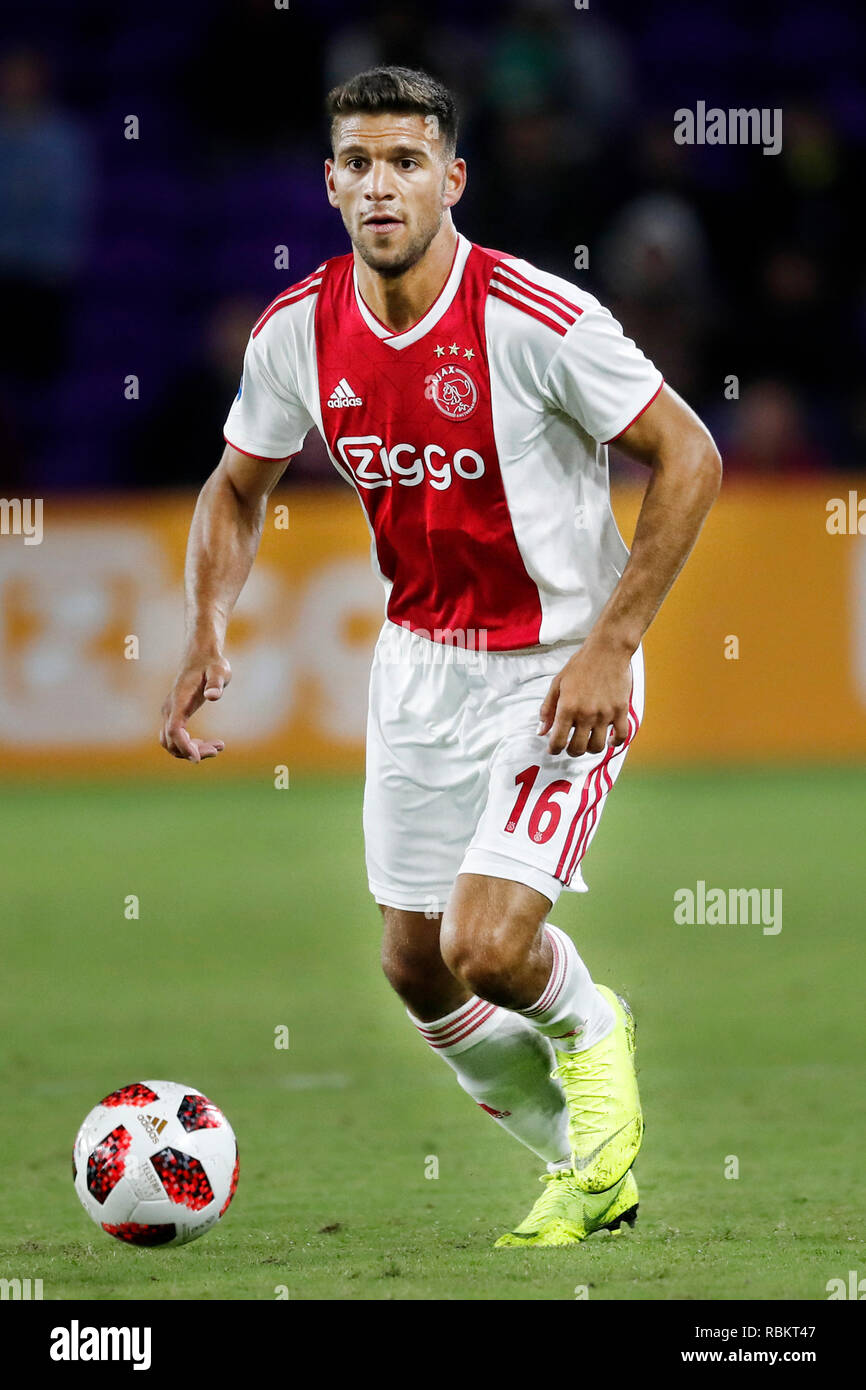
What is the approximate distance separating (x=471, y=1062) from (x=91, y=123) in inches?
465

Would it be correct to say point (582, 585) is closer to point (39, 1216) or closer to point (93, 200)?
point (39, 1216)

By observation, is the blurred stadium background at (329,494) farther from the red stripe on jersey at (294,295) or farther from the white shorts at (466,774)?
the red stripe on jersey at (294,295)

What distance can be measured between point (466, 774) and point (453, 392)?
2.83ft

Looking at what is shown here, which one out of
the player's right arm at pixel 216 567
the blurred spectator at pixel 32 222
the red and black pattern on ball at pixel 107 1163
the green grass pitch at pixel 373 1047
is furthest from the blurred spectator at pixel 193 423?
the red and black pattern on ball at pixel 107 1163

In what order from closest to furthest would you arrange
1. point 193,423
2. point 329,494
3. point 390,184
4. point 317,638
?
1. point 390,184
2. point 317,638
3. point 329,494
4. point 193,423

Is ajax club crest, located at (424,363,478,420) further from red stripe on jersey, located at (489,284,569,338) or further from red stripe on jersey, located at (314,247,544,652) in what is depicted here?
red stripe on jersey, located at (489,284,569,338)

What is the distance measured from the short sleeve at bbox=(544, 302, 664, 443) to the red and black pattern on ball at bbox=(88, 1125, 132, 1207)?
71.1 inches

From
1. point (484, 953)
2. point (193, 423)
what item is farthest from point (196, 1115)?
point (193, 423)

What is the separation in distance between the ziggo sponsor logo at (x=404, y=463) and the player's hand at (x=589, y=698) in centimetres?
53

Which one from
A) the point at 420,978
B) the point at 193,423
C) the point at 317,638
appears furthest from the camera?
the point at 193,423

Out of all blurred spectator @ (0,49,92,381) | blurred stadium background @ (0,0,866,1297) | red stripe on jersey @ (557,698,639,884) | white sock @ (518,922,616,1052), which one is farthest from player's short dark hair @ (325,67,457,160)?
blurred spectator @ (0,49,92,381)

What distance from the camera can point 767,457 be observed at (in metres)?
13.5

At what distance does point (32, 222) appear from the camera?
13977mm

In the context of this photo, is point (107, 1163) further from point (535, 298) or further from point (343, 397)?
point (535, 298)
